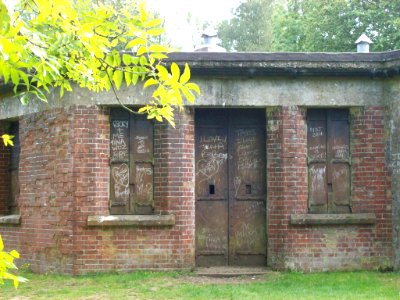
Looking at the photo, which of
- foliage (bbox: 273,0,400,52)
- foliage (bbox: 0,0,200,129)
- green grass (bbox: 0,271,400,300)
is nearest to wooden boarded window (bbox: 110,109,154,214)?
green grass (bbox: 0,271,400,300)

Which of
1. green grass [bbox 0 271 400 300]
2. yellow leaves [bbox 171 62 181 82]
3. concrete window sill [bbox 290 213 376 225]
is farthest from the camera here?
concrete window sill [bbox 290 213 376 225]

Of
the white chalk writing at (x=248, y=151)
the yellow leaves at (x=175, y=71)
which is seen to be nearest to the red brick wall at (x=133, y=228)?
the white chalk writing at (x=248, y=151)

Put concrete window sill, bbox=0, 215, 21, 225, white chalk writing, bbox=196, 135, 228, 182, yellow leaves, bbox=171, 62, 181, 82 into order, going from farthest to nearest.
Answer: concrete window sill, bbox=0, 215, 21, 225 < white chalk writing, bbox=196, 135, 228, 182 < yellow leaves, bbox=171, 62, 181, 82

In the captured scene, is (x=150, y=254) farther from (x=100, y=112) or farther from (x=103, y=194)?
(x=100, y=112)

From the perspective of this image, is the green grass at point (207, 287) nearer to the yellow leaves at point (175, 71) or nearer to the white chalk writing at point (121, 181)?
the white chalk writing at point (121, 181)

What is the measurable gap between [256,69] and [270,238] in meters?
2.76

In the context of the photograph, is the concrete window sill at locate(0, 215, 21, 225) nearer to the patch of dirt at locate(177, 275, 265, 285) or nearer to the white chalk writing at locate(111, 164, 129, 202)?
the white chalk writing at locate(111, 164, 129, 202)

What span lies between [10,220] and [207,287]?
441 centimetres

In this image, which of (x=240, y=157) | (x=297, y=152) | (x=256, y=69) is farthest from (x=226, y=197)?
(x=256, y=69)

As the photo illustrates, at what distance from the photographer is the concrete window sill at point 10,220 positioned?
1183 cm

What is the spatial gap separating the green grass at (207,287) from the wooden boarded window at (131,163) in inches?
48.2

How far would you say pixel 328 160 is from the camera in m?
11.1

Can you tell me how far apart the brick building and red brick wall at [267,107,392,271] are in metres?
0.02

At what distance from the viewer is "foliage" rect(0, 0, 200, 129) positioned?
2.81m
